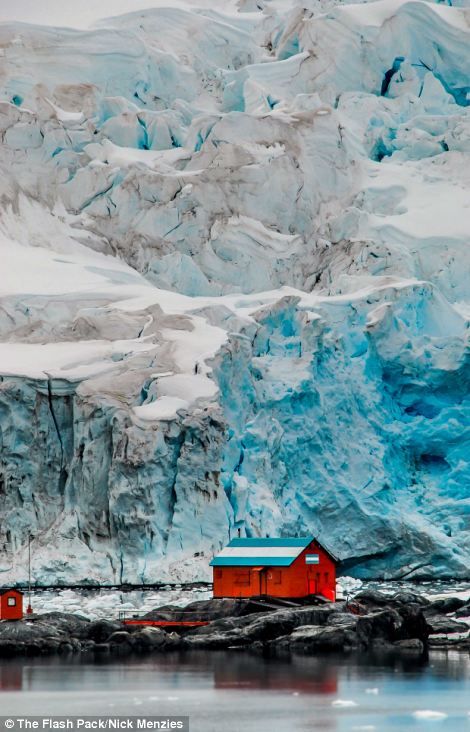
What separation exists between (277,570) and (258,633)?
9.22 feet

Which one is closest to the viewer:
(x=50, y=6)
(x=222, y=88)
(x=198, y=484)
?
(x=198, y=484)

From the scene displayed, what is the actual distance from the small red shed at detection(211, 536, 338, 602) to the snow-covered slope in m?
4.35

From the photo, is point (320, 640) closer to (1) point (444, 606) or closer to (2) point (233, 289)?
(1) point (444, 606)

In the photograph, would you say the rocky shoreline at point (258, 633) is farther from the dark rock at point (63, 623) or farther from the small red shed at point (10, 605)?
the small red shed at point (10, 605)

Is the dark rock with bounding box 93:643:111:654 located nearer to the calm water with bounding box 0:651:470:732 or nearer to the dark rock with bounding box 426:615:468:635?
the calm water with bounding box 0:651:470:732

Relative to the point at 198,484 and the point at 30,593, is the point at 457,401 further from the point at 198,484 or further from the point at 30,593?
the point at 30,593

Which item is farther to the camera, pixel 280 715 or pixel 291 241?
pixel 291 241

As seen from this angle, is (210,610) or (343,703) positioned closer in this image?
(343,703)

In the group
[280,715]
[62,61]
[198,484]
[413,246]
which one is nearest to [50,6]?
[62,61]

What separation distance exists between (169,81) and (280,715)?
A: 111 ft

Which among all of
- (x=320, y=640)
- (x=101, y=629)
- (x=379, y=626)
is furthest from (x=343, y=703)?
(x=101, y=629)

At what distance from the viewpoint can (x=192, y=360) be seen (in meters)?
36.8

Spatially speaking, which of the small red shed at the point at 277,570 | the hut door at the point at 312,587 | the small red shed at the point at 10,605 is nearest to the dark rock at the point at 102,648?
the small red shed at the point at 10,605

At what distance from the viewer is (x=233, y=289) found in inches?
1710
